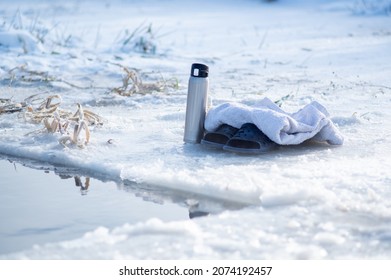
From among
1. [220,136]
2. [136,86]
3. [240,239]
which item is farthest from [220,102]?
[240,239]

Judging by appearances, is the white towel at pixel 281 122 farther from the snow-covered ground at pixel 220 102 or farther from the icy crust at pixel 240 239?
the icy crust at pixel 240 239

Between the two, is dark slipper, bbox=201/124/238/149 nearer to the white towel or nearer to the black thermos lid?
the white towel

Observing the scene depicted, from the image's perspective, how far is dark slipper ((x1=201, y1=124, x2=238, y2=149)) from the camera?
399cm

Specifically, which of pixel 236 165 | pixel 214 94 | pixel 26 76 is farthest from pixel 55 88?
pixel 236 165

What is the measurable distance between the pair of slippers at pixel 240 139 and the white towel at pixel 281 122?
1.3 inches

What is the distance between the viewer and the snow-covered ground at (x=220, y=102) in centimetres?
269

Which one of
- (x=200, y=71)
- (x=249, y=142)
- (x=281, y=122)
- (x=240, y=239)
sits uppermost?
(x=200, y=71)

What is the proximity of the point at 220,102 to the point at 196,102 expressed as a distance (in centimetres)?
119

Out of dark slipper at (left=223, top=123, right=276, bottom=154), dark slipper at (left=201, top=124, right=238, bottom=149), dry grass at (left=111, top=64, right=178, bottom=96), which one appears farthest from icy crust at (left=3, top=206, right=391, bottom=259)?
dry grass at (left=111, top=64, right=178, bottom=96)

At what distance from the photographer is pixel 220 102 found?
5164 millimetres

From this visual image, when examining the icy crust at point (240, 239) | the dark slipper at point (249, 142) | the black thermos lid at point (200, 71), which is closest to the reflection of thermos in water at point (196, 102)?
the black thermos lid at point (200, 71)

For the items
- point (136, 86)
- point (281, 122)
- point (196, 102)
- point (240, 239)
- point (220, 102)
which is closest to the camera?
point (240, 239)

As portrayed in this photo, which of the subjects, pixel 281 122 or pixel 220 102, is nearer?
pixel 281 122

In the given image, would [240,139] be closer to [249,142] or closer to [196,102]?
[249,142]
